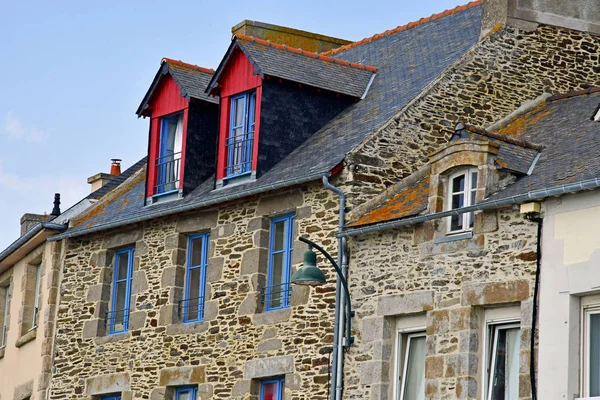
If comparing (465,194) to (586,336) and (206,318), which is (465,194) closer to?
(586,336)

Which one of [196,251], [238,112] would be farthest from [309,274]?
[238,112]

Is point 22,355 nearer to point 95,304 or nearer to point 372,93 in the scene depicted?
point 95,304

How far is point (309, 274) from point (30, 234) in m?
8.04

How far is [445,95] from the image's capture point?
69.5 feet

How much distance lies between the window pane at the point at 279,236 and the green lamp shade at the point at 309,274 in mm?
2705

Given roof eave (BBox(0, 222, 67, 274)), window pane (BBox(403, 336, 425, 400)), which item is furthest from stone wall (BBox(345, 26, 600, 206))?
roof eave (BBox(0, 222, 67, 274))

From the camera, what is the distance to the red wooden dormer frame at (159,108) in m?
23.4

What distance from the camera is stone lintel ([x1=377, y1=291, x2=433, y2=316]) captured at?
60.3 feet

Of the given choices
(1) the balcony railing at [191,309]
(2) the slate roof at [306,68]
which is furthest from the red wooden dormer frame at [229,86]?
(1) the balcony railing at [191,309]

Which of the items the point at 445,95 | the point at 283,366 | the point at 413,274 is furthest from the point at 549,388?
the point at 445,95

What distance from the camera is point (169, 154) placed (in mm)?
23500

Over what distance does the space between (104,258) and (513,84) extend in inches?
262

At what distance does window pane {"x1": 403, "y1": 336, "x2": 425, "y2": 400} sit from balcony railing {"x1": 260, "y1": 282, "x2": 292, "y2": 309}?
2332 mm

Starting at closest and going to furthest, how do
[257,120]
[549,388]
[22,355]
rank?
[549,388] → [257,120] → [22,355]
